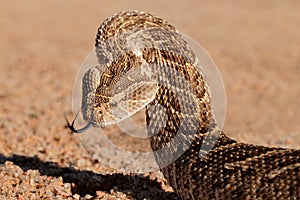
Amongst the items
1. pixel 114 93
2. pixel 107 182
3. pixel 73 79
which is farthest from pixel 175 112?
pixel 73 79

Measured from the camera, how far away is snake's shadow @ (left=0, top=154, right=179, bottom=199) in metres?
6.42

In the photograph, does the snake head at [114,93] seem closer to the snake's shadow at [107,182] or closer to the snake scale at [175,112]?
the snake scale at [175,112]

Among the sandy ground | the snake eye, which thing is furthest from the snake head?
the sandy ground

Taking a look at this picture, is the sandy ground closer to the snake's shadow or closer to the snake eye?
the snake's shadow

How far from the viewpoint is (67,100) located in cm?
1391

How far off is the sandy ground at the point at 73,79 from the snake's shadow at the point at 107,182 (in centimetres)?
1

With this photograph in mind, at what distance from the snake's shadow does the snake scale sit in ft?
1.97

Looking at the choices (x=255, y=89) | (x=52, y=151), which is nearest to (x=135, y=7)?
(x=255, y=89)

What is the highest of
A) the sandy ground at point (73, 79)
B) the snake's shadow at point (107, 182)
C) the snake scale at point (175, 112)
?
the snake scale at point (175, 112)

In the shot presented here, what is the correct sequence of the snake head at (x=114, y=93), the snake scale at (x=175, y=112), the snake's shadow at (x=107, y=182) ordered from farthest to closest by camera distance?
the snake's shadow at (x=107, y=182)
the snake head at (x=114, y=93)
the snake scale at (x=175, y=112)

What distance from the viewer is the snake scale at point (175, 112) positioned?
17.1ft

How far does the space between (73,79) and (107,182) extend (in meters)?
9.73

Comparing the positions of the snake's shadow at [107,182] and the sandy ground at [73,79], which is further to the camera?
the sandy ground at [73,79]

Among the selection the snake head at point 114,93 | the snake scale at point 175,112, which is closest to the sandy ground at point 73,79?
the snake scale at point 175,112
